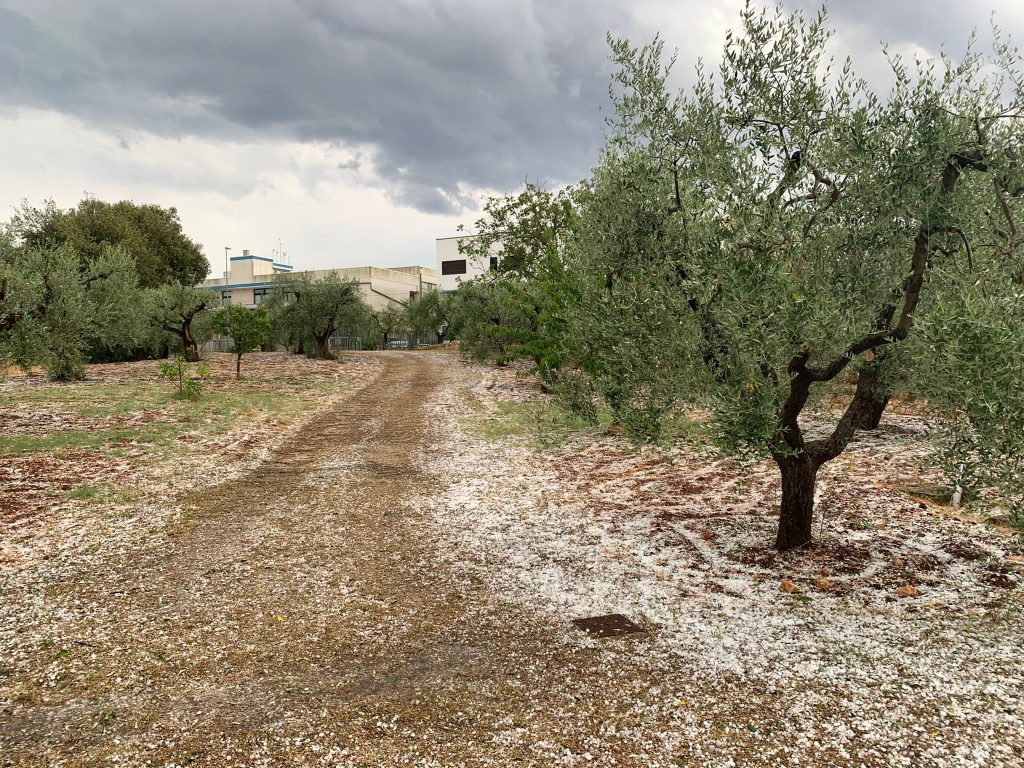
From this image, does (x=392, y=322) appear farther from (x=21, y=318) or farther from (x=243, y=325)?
(x=21, y=318)

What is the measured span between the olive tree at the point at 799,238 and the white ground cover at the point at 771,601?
2.07m

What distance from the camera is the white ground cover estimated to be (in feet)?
19.6

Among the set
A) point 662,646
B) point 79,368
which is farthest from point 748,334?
point 79,368

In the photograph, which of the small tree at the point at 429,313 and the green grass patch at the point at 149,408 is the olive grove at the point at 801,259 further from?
the small tree at the point at 429,313

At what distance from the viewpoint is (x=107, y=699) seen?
6719 mm

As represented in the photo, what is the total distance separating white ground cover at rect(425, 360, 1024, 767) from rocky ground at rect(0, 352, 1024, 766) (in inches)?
1.6

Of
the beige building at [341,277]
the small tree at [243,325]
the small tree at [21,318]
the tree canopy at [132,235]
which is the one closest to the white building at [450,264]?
the beige building at [341,277]

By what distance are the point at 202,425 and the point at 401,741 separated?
A: 2107cm

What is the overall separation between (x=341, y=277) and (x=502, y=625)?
9257 cm

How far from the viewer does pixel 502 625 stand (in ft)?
28.1

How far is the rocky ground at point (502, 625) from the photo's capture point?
5.98m

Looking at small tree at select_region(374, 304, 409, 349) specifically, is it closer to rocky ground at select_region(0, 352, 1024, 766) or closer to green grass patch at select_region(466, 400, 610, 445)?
green grass patch at select_region(466, 400, 610, 445)

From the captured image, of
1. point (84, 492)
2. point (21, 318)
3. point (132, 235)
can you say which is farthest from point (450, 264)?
point (84, 492)

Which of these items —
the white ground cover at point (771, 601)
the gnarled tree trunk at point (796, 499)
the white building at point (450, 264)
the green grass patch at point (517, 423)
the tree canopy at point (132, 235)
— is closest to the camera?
the white ground cover at point (771, 601)
